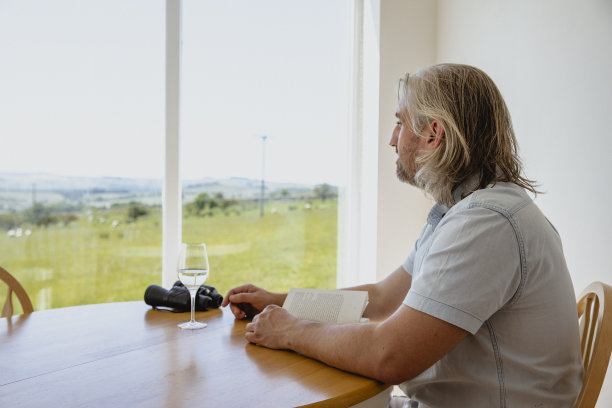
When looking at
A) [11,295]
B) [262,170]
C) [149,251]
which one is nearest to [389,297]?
[11,295]

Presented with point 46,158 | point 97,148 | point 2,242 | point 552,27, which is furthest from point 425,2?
point 2,242

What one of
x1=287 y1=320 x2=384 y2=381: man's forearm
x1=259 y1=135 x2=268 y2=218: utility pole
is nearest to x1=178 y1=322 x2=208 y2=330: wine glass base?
x1=287 y1=320 x2=384 y2=381: man's forearm

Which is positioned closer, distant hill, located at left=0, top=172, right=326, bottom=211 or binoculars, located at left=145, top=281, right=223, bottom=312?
binoculars, located at left=145, top=281, right=223, bottom=312

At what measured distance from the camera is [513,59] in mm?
2566

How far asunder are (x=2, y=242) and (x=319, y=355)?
1.88m

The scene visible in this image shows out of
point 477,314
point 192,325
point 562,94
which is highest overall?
point 562,94

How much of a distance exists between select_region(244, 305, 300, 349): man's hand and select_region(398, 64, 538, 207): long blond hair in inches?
19.4

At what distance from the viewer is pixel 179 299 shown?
5.12ft

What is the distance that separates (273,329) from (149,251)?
5.54 feet

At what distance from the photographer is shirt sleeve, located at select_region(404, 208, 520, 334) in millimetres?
1039

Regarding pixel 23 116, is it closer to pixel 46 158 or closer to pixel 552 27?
pixel 46 158

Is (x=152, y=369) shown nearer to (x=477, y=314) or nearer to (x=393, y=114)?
(x=477, y=314)

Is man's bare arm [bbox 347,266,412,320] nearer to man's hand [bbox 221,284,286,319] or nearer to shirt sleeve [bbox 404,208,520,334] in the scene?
man's hand [bbox 221,284,286,319]

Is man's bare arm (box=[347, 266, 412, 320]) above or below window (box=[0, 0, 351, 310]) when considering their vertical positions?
below
